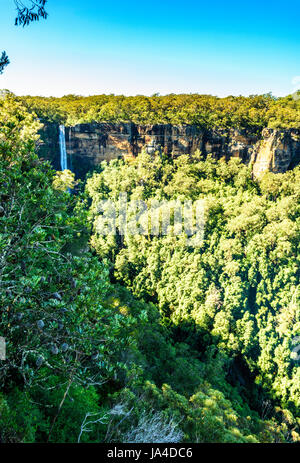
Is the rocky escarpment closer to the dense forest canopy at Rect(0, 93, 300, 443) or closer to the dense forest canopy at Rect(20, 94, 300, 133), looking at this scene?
the dense forest canopy at Rect(20, 94, 300, 133)

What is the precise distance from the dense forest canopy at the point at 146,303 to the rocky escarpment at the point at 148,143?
1.59m

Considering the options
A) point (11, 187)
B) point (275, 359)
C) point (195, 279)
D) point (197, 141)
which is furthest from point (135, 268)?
point (11, 187)

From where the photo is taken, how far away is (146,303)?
21875 millimetres

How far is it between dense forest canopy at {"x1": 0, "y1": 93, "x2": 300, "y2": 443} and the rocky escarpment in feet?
5.21

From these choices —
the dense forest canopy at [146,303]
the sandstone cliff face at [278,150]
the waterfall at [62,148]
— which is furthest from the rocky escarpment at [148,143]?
the dense forest canopy at [146,303]

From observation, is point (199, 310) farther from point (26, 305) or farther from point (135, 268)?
point (26, 305)

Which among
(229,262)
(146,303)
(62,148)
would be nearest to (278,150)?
(229,262)

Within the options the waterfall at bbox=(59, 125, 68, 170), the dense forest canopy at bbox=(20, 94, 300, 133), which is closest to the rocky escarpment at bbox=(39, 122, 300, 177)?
the waterfall at bbox=(59, 125, 68, 170)

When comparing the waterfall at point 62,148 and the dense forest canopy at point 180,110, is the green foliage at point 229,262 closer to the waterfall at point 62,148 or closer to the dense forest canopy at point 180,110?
the dense forest canopy at point 180,110

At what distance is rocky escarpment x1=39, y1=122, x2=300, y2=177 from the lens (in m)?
28.5

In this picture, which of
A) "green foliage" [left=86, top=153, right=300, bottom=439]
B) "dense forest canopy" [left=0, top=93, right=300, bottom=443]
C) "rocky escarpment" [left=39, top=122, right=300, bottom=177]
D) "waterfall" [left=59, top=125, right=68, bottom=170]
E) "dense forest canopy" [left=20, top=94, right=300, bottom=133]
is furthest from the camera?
"waterfall" [left=59, top=125, right=68, bottom=170]

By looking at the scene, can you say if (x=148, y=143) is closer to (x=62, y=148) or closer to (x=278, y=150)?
(x=62, y=148)

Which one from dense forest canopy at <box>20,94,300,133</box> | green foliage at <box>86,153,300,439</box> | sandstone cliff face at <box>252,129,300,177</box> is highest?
dense forest canopy at <box>20,94,300,133</box>

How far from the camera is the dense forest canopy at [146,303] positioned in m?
3.72
